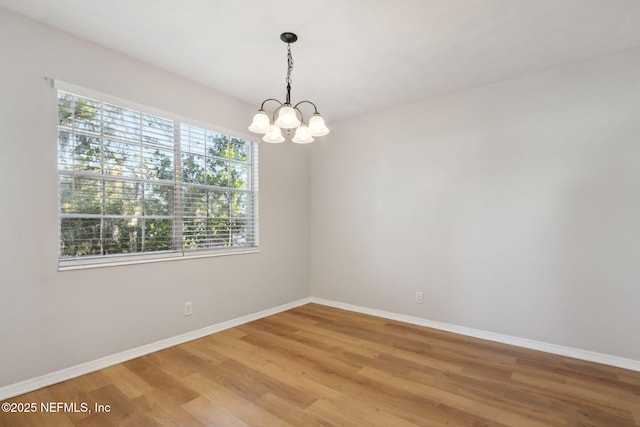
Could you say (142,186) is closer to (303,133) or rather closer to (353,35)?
(303,133)

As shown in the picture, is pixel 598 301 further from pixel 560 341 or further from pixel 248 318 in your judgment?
pixel 248 318

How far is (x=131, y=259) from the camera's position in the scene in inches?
108

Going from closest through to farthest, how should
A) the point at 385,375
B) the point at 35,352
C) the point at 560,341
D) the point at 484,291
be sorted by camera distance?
the point at 35,352 < the point at 385,375 < the point at 560,341 < the point at 484,291

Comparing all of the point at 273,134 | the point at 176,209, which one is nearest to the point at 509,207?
the point at 273,134

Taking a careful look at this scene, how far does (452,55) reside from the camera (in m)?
2.71

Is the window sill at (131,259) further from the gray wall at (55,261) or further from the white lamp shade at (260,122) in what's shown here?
the white lamp shade at (260,122)

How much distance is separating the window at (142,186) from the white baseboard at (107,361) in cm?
81

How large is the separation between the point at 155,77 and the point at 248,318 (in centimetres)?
280

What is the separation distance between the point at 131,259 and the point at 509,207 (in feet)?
12.1

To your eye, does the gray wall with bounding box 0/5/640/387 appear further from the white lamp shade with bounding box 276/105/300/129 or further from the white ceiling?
the white lamp shade with bounding box 276/105/300/129

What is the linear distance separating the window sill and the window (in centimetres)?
1

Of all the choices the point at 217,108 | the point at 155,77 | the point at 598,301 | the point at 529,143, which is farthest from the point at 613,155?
the point at 155,77

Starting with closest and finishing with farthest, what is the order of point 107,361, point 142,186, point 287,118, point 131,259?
point 287,118 < point 107,361 < point 131,259 < point 142,186

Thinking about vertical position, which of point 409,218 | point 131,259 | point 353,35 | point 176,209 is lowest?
point 131,259
